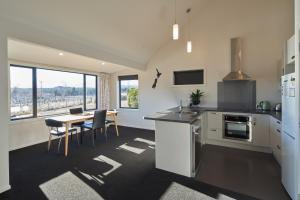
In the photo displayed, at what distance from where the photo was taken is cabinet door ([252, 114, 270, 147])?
11.1ft

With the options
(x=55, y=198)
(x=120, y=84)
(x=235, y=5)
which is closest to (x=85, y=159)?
(x=55, y=198)

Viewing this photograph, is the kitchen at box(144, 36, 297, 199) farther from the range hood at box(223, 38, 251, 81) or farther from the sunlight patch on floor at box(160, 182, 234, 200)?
the sunlight patch on floor at box(160, 182, 234, 200)

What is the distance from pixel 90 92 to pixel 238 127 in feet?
16.2

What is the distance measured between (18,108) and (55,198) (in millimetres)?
3013

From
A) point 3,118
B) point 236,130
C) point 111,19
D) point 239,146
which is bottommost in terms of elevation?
point 239,146

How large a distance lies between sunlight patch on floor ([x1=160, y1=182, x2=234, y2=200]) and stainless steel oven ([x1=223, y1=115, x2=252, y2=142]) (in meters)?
2.02

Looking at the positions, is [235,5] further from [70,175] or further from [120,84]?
[70,175]

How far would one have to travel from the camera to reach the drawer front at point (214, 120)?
12.8ft

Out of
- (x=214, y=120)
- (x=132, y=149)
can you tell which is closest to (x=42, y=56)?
(x=132, y=149)

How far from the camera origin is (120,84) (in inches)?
253

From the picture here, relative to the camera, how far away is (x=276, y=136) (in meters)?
2.96

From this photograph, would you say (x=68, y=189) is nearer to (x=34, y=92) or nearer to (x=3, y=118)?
(x=3, y=118)

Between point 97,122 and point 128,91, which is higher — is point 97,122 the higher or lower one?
the lower one

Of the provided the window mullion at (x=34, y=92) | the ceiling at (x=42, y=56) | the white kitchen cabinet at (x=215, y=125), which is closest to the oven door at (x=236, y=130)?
the white kitchen cabinet at (x=215, y=125)
